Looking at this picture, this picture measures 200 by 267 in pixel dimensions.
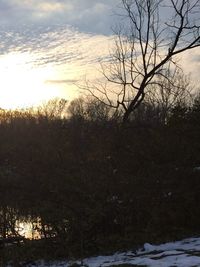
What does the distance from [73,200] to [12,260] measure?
2.30 metres

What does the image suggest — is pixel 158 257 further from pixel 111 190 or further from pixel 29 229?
pixel 29 229

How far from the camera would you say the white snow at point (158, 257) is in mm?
7980

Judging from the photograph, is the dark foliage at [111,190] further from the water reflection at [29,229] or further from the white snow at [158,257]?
the white snow at [158,257]

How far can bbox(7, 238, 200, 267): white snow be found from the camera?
314 inches

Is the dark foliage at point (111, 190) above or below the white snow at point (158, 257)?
above

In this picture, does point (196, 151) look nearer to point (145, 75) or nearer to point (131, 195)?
point (131, 195)

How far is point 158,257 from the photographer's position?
870cm

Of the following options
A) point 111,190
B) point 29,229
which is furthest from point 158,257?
point 29,229

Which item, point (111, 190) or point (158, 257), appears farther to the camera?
point (111, 190)

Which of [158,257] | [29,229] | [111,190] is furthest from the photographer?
[29,229]

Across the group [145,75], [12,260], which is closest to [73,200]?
[12,260]

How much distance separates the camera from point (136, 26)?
23.0 m

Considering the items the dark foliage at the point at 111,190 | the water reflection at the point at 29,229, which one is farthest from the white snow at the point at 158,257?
the water reflection at the point at 29,229

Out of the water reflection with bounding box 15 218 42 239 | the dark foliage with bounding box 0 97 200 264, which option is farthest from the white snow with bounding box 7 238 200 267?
the water reflection with bounding box 15 218 42 239
